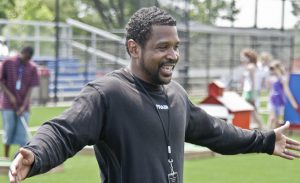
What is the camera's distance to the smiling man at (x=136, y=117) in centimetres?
380

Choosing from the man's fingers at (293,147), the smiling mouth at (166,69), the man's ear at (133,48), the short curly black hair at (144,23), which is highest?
the short curly black hair at (144,23)

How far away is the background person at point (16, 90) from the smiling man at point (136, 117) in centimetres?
690

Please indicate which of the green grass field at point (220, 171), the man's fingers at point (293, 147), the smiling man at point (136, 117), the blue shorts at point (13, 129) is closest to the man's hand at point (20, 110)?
the blue shorts at point (13, 129)

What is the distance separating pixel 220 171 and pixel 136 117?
751cm

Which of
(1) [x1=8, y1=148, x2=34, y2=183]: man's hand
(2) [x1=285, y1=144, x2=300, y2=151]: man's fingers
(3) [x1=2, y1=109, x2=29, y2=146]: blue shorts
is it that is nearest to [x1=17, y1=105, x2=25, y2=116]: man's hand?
(3) [x1=2, y1=109, x2=29, y2=146]: blue shorts

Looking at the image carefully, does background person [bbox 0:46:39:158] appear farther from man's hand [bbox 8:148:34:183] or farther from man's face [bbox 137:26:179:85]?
man's hand [bbox 8:148:34:183]

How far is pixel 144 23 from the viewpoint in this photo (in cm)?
409

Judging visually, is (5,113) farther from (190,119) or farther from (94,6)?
(94,6)

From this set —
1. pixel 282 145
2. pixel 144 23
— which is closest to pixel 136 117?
pixel 144 23

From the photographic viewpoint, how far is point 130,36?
4145 millimetres

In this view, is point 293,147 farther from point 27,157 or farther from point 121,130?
point 27,157

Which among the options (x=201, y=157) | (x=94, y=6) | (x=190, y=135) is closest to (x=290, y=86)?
(x=201, y=157)

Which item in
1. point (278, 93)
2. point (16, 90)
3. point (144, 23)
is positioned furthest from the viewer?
point (278, 93)

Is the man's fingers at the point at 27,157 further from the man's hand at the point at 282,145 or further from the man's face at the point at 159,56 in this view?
the man's hand at the point at 282,145
